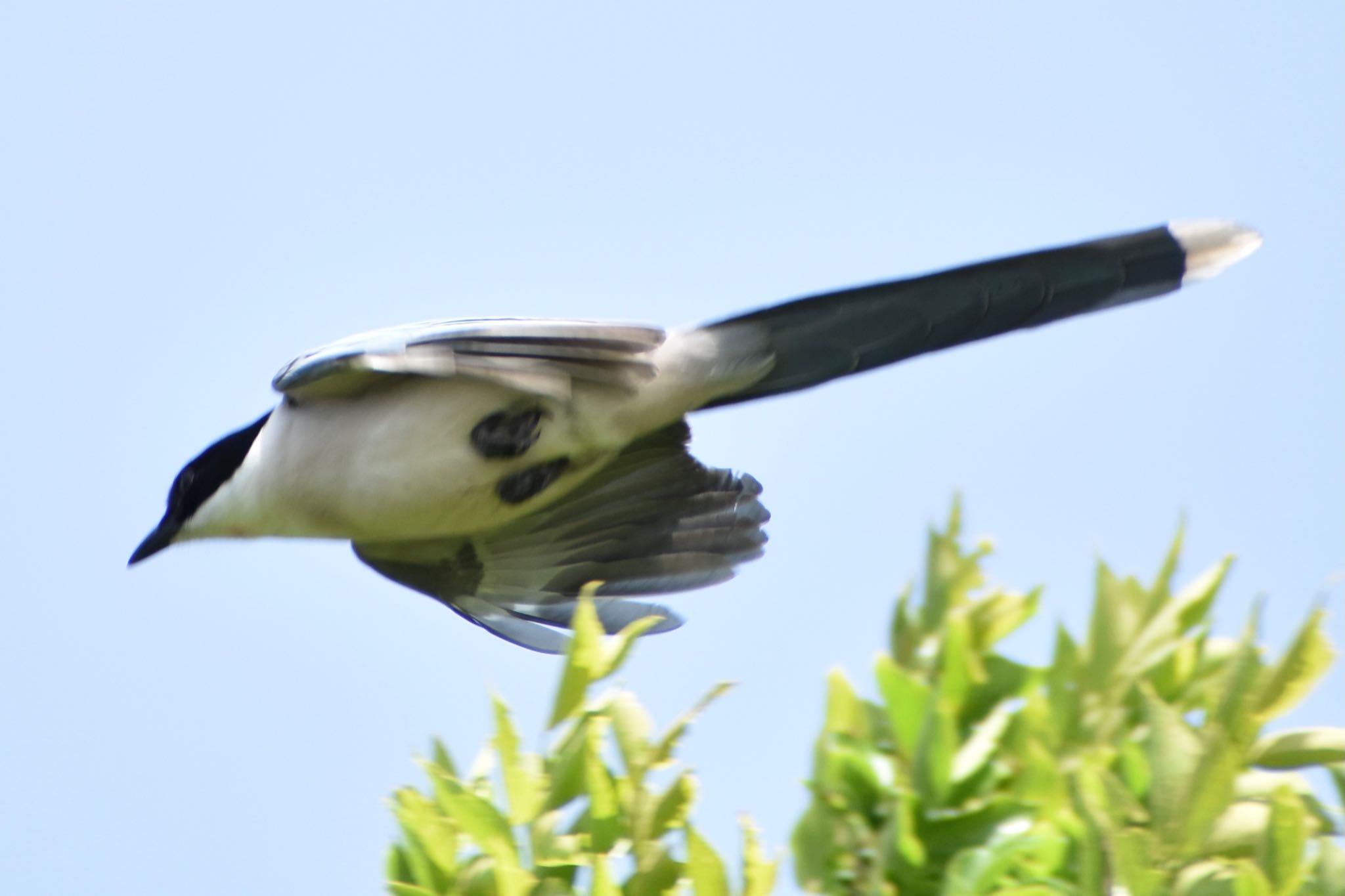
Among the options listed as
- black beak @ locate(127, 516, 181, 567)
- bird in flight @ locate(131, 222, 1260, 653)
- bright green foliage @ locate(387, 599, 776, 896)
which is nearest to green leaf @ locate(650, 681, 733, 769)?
bright green foliage @ locate(387, 599, 776, 896)

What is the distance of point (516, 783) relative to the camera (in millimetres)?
2146

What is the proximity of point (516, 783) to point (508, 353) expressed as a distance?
6.05 feet

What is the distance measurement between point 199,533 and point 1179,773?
344 cm

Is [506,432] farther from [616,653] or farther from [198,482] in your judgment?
[616,653]

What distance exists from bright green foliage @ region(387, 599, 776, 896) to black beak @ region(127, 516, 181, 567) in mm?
2641

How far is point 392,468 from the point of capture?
4.11 meters

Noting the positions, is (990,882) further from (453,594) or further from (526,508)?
(453,594)

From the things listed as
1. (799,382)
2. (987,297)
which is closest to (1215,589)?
(987,297)

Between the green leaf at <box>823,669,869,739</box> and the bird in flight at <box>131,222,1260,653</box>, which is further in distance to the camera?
the bird in flight at <box>131,222,1260,653</box>

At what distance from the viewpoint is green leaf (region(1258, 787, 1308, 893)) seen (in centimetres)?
162

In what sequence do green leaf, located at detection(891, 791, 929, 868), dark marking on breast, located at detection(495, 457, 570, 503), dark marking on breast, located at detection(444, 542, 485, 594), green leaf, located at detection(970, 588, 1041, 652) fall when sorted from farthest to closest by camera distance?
dark marking on breast, located at detection(444, 542, 485, 594), dark marking on breast, located at detection(495, 457, 570, 503), green leaf, located at detection(970, 588, 1041, 652), green leaf, located at detection(891, 791, 929, 868)

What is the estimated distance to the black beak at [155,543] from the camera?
462cm

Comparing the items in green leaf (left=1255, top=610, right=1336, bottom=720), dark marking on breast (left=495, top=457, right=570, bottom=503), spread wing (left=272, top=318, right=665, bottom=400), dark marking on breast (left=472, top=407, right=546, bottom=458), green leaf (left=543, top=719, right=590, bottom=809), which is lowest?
green leaf (left=543, top=719, right=590, bottom=809)

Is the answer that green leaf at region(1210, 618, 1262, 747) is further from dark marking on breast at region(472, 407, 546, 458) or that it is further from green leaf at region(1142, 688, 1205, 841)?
dark marking on breast at region(472, 407, 546, 458)
